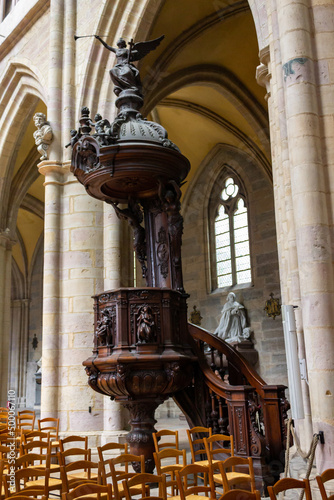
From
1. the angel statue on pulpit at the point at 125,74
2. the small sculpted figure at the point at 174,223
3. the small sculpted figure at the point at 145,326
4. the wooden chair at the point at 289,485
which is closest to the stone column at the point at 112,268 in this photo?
the small sculpted figure at the point at 174,223

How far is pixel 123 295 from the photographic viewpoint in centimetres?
644

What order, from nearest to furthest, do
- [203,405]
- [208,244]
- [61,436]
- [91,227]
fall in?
[203,405] < [61,436] < [91,227] < [208,244]

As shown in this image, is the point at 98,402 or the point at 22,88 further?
the point at 22,88

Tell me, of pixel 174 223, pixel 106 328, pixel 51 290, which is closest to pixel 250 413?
pixel 106 328

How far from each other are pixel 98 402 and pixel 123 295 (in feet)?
10.4

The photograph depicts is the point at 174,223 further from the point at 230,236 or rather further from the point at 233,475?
the point at 230,236

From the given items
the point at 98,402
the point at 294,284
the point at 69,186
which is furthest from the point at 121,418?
the point at 294,284

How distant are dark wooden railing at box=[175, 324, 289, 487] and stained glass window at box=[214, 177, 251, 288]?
8.03 meters

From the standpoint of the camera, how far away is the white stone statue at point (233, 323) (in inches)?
566

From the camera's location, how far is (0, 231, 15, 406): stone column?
13412mm

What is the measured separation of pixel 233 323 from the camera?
14.5 m

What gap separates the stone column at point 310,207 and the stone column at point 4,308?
10181 millimetres

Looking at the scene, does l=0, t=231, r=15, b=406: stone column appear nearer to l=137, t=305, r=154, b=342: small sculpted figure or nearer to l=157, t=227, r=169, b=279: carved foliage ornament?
l=157, t=227, r=169, b=279: carved foliage ornament

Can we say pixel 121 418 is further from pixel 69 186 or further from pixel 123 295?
pixel 69 186
